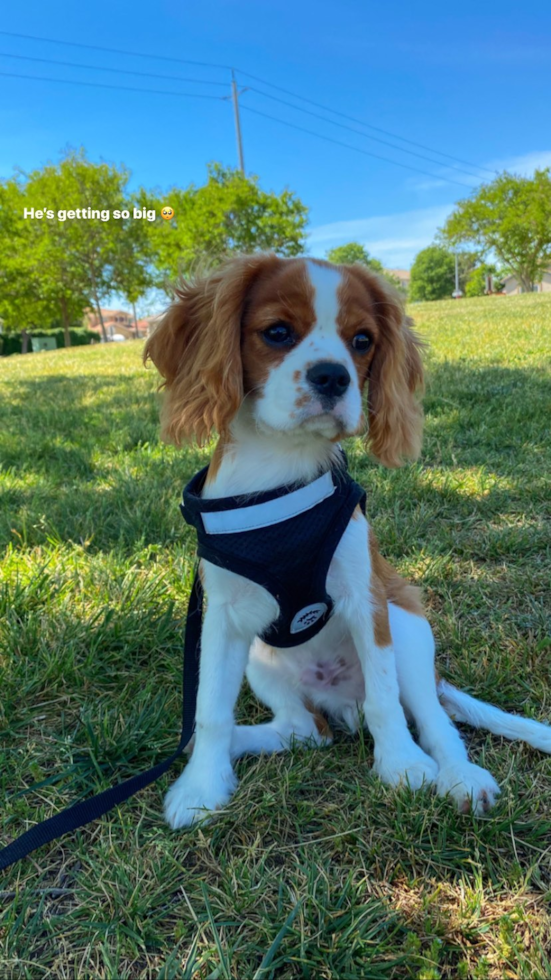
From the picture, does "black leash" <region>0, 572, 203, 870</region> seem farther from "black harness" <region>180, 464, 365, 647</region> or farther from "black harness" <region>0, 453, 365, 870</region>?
"black harness" <region>180, 464, 365, 647</region>

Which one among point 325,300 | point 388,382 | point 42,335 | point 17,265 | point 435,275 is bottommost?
point 388,382

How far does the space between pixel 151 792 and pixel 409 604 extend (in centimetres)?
112

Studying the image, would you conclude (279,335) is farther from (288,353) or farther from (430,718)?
(430,718)

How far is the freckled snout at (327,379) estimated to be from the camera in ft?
6.09

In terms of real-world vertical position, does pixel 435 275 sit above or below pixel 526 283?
above

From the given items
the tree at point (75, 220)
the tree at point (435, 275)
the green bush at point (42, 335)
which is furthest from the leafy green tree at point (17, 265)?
the tree at point (435, 275)

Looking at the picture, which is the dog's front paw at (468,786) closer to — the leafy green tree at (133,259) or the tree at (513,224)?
the leafy green tree at (133,259)

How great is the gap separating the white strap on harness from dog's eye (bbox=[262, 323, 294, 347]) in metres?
0.48

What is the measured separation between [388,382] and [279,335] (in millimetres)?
519

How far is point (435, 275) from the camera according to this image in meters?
102

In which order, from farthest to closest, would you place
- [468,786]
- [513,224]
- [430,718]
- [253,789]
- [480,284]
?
[480,284], [513,224], [430,718], [253,789], [468,786]

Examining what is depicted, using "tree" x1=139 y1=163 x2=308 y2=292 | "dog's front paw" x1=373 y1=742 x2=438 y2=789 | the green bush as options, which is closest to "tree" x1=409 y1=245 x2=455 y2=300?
the green bush

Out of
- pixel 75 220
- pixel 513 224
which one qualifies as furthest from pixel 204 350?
pixel 513 224

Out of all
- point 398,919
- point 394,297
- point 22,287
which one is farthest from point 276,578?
point 22,287
